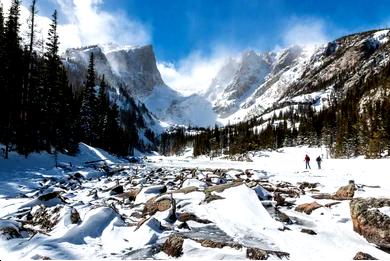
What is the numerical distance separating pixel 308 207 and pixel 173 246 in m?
6.90

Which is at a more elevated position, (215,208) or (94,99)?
(94,99)

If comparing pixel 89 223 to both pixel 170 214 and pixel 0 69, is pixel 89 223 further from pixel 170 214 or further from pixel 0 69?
pixel 0 69

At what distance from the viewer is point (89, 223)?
10.1 meters

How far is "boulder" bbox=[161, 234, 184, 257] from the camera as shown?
8.30 metres

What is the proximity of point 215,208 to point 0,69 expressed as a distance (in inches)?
1388

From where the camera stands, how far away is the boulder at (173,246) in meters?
8.30

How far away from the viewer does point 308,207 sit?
1345 centimetres

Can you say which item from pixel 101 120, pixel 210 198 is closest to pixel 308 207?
pixel 210 198

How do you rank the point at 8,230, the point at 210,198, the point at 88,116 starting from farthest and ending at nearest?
the point at 88,116, the point at 210,198, the point at 8,230

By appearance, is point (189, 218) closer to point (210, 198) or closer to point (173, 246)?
point (210, 198)

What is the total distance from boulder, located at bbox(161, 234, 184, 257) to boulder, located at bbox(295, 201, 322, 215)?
6.28 metres

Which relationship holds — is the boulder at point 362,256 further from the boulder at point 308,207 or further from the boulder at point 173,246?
the boulder at point 308,207

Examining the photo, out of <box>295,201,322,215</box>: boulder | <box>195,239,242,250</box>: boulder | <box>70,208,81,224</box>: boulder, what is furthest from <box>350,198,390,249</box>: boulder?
<box>70,208,81,224</box>: boulder

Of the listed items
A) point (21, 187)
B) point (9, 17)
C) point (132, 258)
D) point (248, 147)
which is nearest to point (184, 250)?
point (132, 258)
